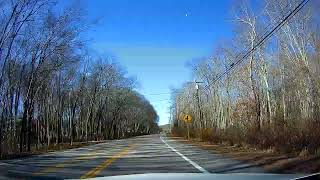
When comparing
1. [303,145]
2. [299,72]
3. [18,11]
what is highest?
[18,11]

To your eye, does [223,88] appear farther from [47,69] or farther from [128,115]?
[128,115]

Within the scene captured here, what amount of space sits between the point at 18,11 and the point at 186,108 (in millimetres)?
88514

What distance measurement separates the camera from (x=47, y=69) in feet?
149

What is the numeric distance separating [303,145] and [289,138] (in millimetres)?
2330

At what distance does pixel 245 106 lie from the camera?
63.2 m

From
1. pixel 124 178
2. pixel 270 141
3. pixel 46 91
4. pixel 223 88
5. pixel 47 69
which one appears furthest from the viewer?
pixel 223 88

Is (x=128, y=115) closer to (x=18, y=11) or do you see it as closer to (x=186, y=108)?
(x=186, y=108)

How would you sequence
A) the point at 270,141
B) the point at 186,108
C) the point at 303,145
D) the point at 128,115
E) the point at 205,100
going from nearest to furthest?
the point at 303,145
the point at 270,141
the point at 205,100
the point at 186,108
the point at 128,115

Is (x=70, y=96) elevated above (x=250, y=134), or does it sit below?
above

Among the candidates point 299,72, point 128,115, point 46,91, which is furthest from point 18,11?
point 128,115

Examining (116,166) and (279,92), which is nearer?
(116,166)

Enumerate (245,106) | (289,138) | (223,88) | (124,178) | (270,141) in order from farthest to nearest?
(223,88)
(245,106)
(270,141)
(289,138)
(124,178)

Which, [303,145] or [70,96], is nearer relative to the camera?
[303,145]

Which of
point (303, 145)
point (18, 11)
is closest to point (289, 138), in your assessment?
point (303, 145)
